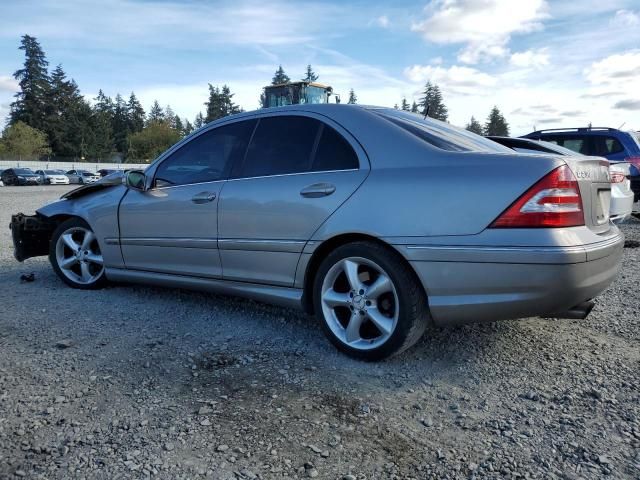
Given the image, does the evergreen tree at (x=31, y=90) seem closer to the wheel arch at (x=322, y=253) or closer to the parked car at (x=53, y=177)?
the parked car at (x=53, y=177)

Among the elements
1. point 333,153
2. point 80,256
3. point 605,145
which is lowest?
point 80,256

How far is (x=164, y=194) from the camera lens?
13.3 feet

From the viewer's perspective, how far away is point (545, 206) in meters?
2.52

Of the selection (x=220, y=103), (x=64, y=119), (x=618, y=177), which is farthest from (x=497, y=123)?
(x=618, y=177)

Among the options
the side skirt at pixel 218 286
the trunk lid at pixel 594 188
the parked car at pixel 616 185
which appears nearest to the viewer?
the trunk lid at pixel 594 188

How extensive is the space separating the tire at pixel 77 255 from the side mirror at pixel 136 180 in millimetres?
781

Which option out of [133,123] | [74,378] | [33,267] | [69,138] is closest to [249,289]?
[74,378]

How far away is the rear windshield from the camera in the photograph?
9.85 ft

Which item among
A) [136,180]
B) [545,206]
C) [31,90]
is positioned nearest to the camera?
[545,206]

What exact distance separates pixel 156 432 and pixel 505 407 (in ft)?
5.45

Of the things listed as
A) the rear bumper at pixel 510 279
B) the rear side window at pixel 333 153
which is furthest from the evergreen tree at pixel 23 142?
the rear bumper at pixel 510 279

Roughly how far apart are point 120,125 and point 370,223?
105 metres

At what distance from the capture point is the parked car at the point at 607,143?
9.77 metres

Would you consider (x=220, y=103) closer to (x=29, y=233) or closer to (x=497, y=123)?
(x=497, y=123)
